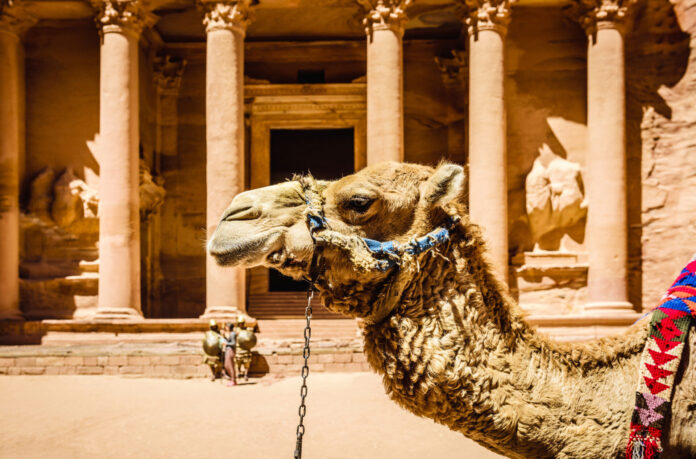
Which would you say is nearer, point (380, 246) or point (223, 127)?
point (380, 246)

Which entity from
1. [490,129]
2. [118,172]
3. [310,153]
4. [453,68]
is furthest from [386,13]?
[310,153]

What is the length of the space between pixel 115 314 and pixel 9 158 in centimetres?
573

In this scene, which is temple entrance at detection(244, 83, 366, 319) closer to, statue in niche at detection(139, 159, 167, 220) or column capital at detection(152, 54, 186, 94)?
column capital at detection(152, 54, 186, 94)

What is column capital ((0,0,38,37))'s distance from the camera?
66.2ft

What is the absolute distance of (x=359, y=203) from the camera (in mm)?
2986

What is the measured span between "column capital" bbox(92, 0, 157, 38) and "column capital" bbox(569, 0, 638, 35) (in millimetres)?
12997

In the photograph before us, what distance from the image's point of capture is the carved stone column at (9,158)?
19.9 m

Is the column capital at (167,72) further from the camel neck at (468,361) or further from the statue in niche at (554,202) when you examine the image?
the camel neck at (468,361)

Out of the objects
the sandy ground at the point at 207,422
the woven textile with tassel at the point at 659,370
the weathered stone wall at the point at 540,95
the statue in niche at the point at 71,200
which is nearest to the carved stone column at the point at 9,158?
the statue in niche at the point at 71,200

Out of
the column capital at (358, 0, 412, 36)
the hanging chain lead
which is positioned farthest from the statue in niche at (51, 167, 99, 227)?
the hanging chain lead

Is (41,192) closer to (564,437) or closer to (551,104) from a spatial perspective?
(551,104)

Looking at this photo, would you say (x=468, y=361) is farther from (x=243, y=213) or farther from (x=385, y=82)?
(x=385, y=82)

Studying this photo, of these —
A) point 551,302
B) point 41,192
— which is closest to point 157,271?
point 41,192

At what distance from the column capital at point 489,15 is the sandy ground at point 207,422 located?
34.9ft
